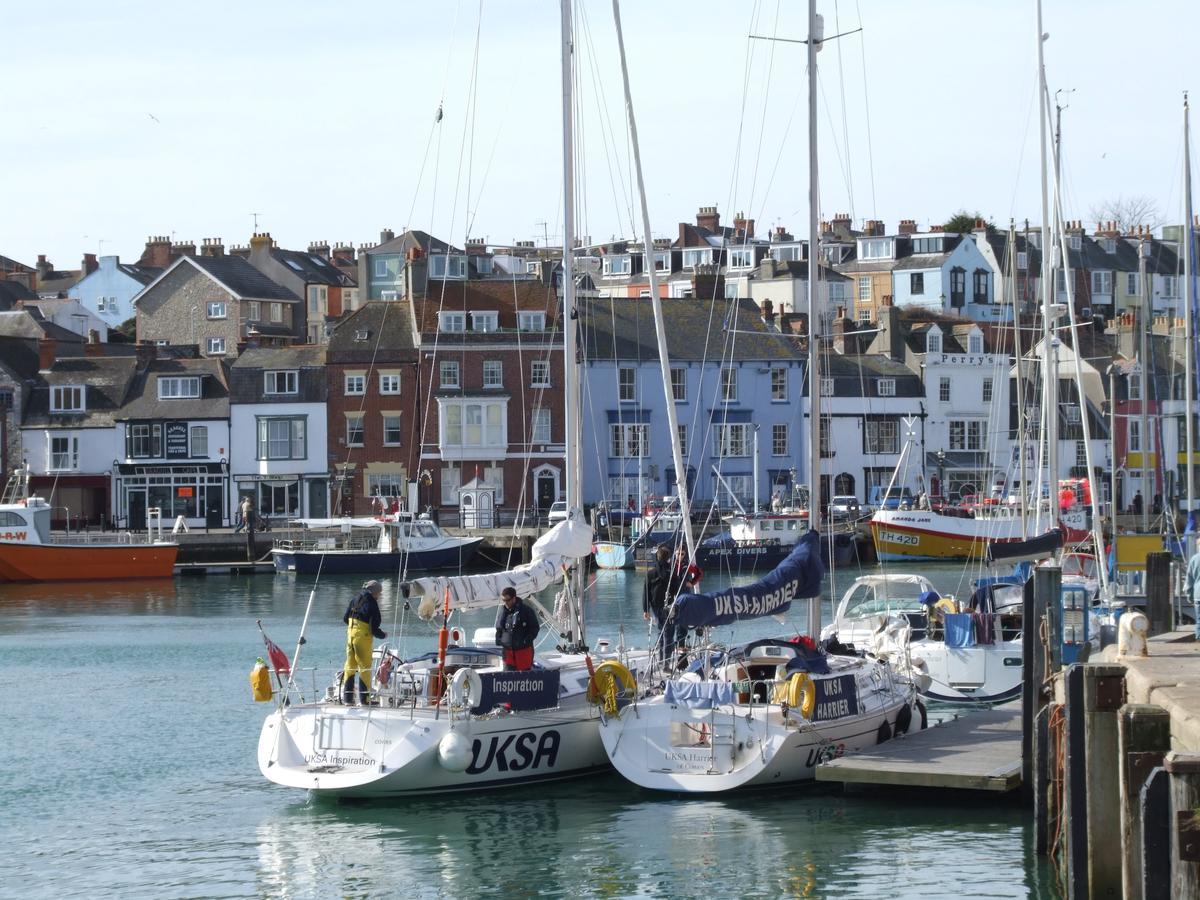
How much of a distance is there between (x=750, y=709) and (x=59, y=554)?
45.7 m

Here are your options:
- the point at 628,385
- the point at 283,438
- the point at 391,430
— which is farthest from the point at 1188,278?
the point at 283,438

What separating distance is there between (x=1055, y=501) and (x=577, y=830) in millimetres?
19978

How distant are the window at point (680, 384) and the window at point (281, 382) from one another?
1581cm

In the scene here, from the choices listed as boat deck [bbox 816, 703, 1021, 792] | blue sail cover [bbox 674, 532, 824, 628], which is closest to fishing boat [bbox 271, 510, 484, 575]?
blue sail cover [bbox 674, 532, 824, 628]

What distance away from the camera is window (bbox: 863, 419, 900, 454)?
80.0m

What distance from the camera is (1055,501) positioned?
125ft

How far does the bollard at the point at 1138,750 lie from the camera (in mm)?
13062

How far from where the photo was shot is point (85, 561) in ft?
208

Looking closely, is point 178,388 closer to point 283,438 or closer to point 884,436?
point 283,438

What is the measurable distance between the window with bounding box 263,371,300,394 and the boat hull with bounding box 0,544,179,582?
37.2 feet

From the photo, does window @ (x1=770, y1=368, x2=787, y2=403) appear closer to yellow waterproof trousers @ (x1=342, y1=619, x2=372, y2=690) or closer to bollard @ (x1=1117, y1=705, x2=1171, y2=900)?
yellow waterproof trousers @ (x1=342, y1=619, x2=372, y2=690)

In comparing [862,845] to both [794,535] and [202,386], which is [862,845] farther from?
[202,386]

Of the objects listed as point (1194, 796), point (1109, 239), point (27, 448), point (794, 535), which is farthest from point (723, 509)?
point (1194, 796)

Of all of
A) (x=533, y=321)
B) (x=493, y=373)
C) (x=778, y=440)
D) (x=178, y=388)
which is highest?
(x=533, y=321)
